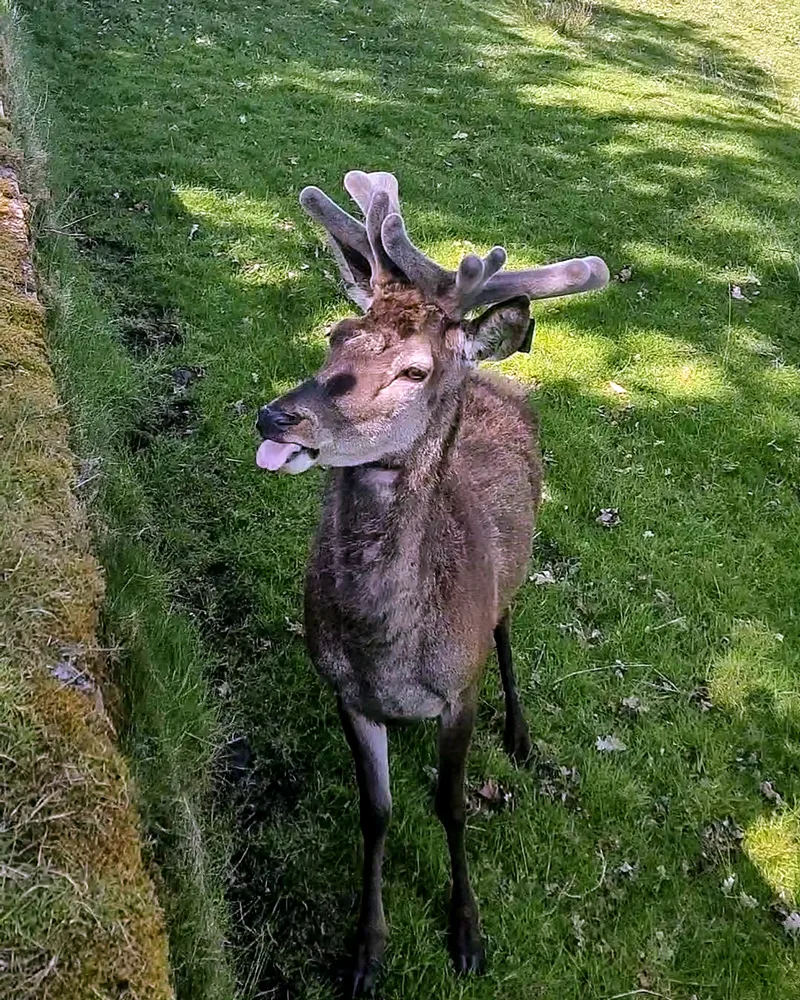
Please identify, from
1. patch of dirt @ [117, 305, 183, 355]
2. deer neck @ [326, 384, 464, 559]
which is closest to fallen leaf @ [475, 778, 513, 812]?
deer neck @ [326, 384, 464, 559]

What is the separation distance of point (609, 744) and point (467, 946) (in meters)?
1.22

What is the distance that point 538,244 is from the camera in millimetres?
8016

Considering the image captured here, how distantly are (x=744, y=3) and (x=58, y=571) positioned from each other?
61.2 ft

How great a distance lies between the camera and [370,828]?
332 centimetres

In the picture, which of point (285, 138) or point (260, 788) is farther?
point (285, 138)

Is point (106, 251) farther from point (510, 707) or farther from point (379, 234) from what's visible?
point (510, 707)

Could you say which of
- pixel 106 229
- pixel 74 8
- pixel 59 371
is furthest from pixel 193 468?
pixel 74 8

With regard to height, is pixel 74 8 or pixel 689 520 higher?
pixel 74 8

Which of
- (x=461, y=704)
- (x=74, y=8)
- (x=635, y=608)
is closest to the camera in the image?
(x=461, y=704)

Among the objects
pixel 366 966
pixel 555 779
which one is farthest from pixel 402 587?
pixel 555 779

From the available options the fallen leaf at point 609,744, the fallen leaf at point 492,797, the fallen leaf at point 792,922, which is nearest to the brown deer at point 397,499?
the fallen leaf at point 492,797

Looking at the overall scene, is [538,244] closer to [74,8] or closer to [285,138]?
[285,138]

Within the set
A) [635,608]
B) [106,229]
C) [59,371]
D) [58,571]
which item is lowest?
[635,608]

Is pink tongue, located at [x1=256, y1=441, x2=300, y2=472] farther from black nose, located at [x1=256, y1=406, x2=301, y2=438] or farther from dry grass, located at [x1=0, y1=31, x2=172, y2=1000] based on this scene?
dry grass, located at [x1=0, y1=31, x2=172, y2=1000]
